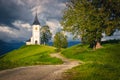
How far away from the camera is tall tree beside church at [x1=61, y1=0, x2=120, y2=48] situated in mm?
56978

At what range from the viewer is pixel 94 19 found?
57.9m

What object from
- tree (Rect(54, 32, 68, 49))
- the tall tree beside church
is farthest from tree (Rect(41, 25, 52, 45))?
the tall tree beside church

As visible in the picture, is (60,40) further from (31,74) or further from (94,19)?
(31,74)

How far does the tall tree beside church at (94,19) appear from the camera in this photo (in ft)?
187

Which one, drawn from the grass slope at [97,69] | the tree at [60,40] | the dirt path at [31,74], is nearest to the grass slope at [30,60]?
the dirt path at [31,74]

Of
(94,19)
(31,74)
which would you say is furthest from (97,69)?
(94,19)

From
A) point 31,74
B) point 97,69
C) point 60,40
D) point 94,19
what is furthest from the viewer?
point 60,40

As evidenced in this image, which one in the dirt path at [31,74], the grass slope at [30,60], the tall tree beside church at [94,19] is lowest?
the grass slope at [30,60]

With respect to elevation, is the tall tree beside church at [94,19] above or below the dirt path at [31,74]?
above

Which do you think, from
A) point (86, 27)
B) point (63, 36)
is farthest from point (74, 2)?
point (63, 36)

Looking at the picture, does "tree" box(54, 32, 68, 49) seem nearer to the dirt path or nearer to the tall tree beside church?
the tall tree beside church

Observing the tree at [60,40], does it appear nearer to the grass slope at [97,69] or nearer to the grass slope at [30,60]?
the grass slope at [30,60]

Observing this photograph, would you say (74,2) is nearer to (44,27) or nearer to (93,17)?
(93,17)

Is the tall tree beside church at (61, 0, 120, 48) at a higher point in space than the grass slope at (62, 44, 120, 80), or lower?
higher
